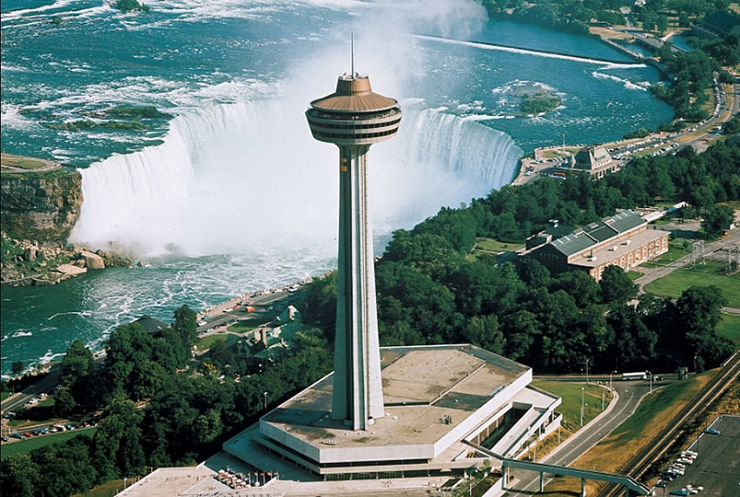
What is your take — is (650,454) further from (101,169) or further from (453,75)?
(453,75)

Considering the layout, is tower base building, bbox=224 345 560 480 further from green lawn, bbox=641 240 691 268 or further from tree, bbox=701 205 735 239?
tree, bbox=701 205 735 239

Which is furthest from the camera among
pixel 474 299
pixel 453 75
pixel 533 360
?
pixel 453 75

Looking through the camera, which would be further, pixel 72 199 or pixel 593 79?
pixel 593 79

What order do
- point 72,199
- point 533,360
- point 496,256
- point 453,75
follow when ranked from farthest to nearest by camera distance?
point 453,75 → point 72,199 → point 496,256 → point 533,360

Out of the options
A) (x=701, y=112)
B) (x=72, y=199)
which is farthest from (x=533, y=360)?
(x=701, y=112)

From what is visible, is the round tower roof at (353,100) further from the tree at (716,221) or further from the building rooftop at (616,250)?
the tree at (716,221)

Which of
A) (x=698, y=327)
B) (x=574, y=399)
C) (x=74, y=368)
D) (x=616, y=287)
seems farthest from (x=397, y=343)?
(x=74, y=368)

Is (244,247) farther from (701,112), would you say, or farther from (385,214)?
(701,112)
